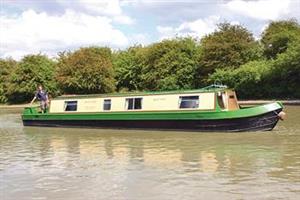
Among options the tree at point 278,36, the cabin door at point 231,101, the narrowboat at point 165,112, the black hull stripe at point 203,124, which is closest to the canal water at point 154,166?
the black hull stripe at point 203,124

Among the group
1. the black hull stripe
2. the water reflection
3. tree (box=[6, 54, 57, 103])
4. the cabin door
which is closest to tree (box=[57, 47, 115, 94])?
tree (box=[6, 54, 57, 103])

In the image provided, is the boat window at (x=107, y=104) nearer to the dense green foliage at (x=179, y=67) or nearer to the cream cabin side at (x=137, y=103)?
the cream cabin side at (x=137, y=103)

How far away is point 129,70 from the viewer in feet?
183

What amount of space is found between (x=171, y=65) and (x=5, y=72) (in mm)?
19855

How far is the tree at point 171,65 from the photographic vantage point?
50.5m

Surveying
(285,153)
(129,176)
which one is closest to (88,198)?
(129,176)

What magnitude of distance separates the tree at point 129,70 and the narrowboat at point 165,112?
29.0 metres

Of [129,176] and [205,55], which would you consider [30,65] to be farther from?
[129,176]

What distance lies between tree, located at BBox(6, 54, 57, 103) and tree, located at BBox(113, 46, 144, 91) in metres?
6.60

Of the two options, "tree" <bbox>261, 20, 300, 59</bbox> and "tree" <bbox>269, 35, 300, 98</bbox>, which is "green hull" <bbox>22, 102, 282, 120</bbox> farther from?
"tree" <bbox>261, 20, 300, 59</bbox>

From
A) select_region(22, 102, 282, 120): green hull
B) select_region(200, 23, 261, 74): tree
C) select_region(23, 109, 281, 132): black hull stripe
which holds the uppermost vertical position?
select_region(200, 23, 261, 74): tree

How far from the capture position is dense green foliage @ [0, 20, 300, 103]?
44812 millimetres

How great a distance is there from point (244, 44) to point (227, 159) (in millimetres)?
36030

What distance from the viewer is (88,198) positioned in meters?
9.40
